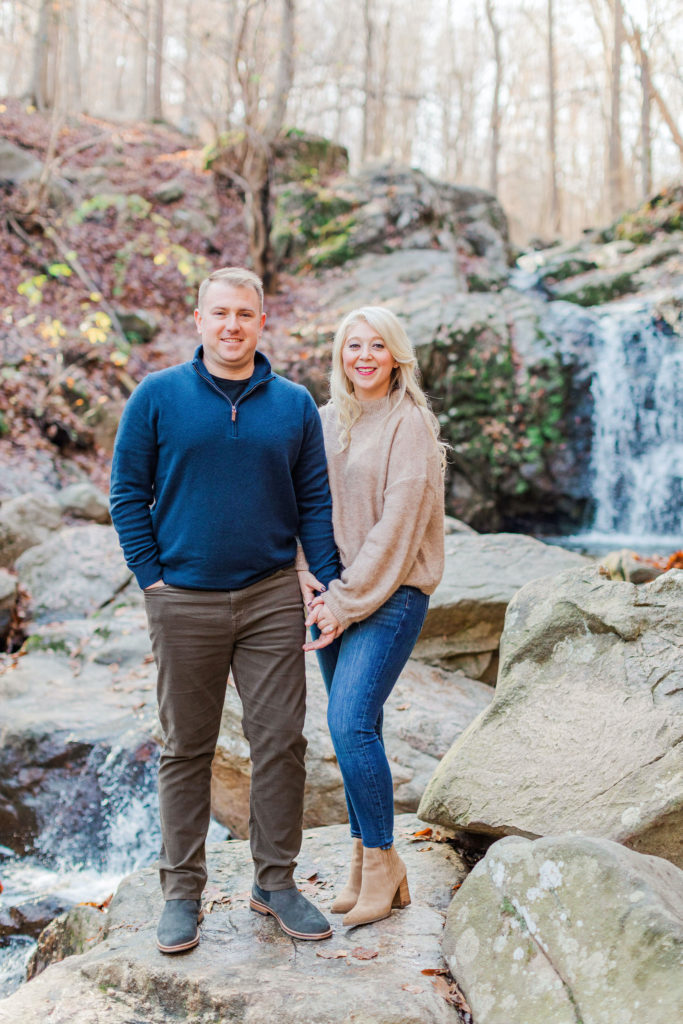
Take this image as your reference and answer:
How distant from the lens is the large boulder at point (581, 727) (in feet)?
9.17

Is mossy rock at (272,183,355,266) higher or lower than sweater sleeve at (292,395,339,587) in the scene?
higher

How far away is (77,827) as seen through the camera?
518 cm

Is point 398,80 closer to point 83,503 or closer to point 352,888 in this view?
point 83,503

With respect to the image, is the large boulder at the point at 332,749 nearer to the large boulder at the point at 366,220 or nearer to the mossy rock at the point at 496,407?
the mossy rock at the point at 496,407

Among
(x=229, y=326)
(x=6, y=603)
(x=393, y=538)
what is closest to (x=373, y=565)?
(x=393, y=538)

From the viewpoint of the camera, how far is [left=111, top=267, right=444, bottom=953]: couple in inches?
105

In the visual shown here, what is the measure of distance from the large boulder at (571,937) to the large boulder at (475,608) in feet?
9.82

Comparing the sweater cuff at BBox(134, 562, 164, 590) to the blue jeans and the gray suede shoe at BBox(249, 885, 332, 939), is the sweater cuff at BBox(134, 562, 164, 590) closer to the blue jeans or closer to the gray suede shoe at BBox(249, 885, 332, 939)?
the blue jeans

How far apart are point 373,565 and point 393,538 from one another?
0.36 ft

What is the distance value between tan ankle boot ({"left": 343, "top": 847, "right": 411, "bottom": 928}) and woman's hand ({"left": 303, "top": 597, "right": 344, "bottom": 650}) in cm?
70

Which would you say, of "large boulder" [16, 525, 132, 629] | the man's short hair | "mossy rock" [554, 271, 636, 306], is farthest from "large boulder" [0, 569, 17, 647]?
"mossy rock" [554, 271, 636, 306]

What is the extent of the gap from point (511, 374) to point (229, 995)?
1065 cm

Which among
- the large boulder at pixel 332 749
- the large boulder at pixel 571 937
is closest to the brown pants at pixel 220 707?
the large boulder at pixel 571 937

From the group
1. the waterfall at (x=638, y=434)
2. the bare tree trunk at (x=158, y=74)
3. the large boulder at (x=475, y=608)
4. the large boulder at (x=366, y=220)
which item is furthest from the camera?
the bare tree trunk at (x=158, y=74)
